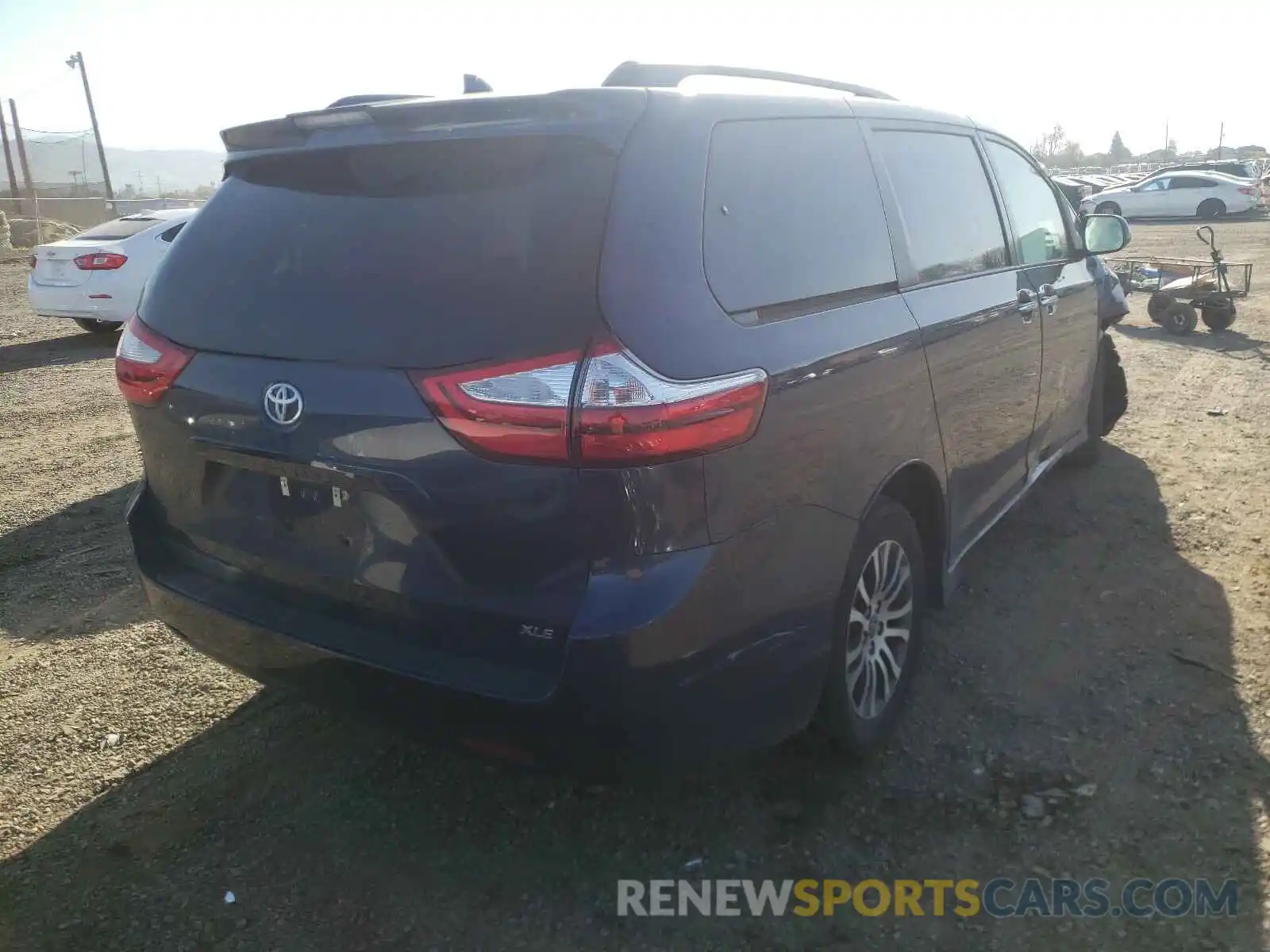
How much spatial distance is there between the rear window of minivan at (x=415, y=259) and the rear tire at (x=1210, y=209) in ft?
115

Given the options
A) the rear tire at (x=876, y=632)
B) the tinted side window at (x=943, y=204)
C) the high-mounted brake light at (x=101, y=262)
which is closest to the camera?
the rear tire at (x=876, y=632)

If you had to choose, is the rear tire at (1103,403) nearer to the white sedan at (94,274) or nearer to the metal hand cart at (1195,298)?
the metal hand cart at (1195,298)

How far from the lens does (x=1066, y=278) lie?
4484 millimetres

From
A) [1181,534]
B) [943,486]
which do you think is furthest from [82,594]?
[1181,534]

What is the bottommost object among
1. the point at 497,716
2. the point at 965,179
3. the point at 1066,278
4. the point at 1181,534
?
the point at 1181,534

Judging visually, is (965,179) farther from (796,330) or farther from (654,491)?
(654,491)

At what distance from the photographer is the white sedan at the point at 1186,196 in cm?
3112

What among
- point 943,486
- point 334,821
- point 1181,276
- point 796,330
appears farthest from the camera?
A: point 1181,276

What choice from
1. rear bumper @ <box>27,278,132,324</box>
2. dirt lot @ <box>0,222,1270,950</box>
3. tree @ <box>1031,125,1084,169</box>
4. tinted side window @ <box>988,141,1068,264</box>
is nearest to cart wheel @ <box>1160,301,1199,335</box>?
tinted side window @ <box>988,141,1068,264</box>

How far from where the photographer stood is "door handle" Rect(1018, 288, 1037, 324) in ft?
12.6

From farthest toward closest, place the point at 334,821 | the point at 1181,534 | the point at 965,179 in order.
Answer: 1. the point at 1181,534
2. the point at 965,179
3. the point at 334,821

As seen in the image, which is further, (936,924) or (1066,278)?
(1066,278)

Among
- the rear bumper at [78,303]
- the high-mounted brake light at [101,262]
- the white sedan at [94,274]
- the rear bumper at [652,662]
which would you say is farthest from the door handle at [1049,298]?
the high-mounted brake light at [101,262]

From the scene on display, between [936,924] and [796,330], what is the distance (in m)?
1.49
